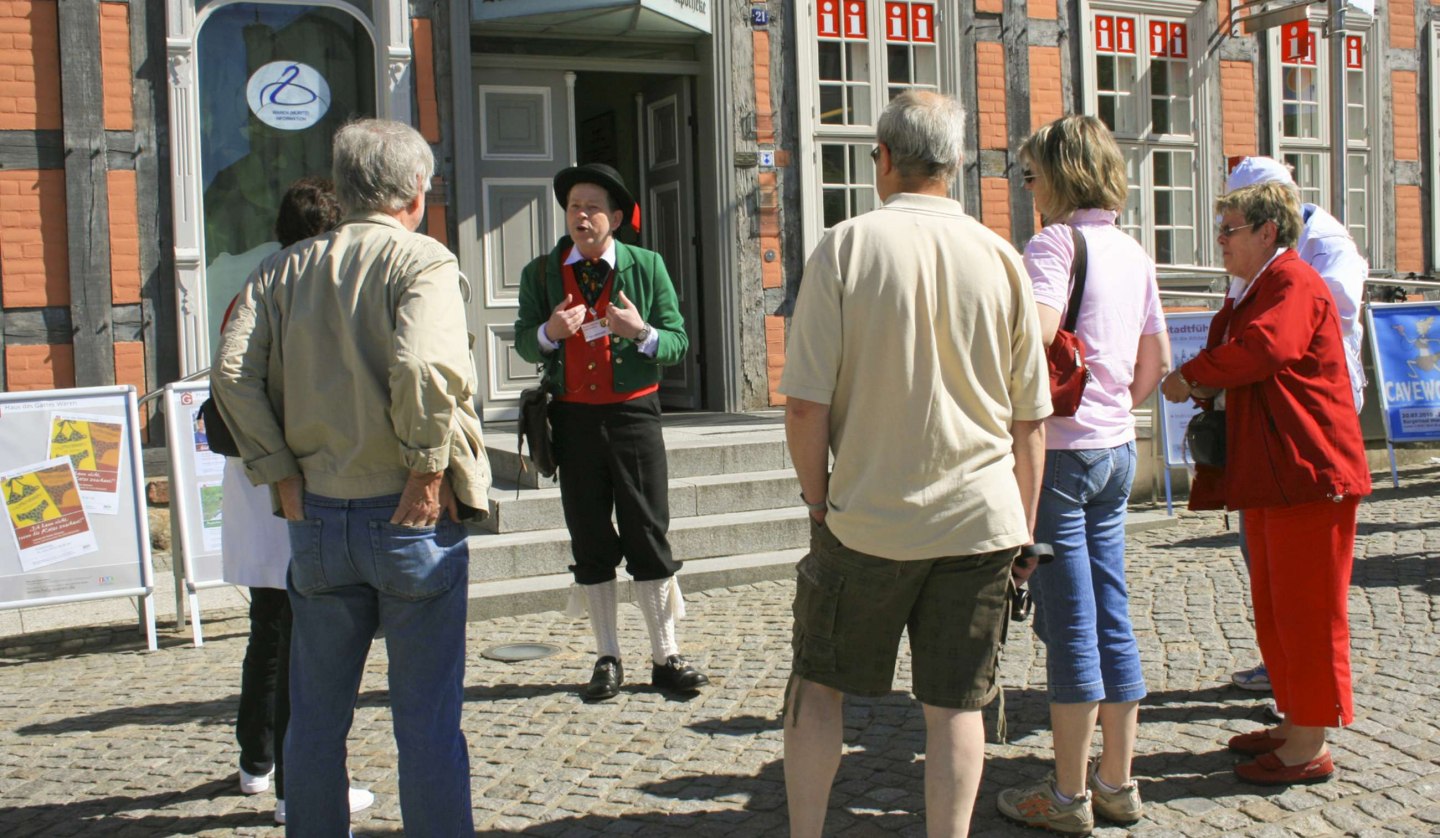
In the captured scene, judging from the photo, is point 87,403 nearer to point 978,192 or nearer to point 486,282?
point 486,282

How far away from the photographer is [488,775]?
400cm

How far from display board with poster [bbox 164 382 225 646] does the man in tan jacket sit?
10.5 feet

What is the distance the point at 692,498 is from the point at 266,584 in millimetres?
3609

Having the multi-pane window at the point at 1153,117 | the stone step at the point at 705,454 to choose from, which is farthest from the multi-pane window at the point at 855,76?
the stone step at the point at 705,454

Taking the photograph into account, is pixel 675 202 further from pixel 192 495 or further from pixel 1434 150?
pixel 1434 150

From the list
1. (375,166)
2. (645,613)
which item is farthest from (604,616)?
(375,166)

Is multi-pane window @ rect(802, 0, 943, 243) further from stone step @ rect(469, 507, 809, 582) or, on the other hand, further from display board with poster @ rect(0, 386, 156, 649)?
display board with poster @ rect(0, 386, 156, 649)

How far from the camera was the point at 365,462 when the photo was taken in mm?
2891

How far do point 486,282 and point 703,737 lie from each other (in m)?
5.90

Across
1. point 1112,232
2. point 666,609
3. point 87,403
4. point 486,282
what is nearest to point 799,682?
point 1112,232

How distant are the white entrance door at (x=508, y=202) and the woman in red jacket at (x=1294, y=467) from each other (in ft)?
21.1

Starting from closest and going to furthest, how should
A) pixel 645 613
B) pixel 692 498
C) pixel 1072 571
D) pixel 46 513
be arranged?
pixel 1072 571
pixel 645 613
pixel 46 513
pixel 692 498

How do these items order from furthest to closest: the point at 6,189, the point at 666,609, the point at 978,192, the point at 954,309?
the point at 978,192, the point at 6,189, the point at 666,609, the point at 954,309

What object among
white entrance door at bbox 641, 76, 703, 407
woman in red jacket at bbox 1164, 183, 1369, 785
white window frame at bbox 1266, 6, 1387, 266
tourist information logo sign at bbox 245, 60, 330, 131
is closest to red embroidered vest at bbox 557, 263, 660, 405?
woman in red jacket at bbox 1164, 183, 1369, 785
